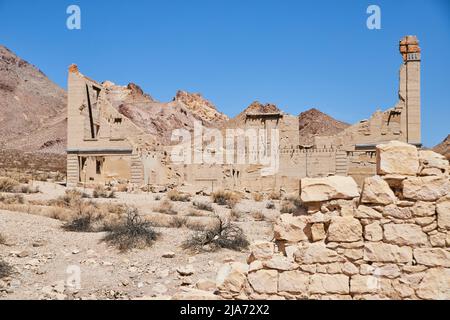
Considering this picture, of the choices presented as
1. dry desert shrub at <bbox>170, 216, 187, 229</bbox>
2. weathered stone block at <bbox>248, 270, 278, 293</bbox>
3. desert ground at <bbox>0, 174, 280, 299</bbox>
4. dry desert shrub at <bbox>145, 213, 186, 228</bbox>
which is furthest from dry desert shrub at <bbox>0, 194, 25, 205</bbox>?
weathered stone block at <bbox>248, 270, 278, 293</bbox>

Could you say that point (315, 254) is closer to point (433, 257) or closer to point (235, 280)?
point (235, 280)

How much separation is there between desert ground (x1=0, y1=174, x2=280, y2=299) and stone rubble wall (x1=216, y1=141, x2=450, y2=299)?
1412mm

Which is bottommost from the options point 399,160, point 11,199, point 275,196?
point 275,196

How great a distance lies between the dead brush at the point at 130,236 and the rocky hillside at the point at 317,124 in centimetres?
4745

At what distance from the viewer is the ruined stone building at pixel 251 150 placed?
24.4 meters

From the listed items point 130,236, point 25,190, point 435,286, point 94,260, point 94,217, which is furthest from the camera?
point 25,190

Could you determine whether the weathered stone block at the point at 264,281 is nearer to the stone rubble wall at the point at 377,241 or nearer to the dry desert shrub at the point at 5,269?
the stone rubble wall at the point at 377,241

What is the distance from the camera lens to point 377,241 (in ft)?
15.0

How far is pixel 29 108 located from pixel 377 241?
88.5m

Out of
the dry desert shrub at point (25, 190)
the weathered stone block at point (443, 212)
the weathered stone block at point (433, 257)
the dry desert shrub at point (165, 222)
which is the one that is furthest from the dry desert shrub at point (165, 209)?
the weathered stone block at point (443, 212)

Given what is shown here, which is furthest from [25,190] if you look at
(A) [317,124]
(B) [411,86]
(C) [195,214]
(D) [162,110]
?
(D) [162,110]

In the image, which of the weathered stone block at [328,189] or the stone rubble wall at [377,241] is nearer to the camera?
the stone rubble wall at [377,241]

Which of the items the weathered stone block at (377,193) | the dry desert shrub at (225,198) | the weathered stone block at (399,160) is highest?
the weathered stone block at (399,160)

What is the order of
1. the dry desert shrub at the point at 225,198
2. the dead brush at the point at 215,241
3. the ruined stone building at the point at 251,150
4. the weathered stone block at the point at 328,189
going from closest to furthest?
the weathered stone block at the point at 328,189 → the dead brush at the point at 215,241 → the dry desert shrub at the point at 225,198 → the ruined stone building at the point at 251,150
